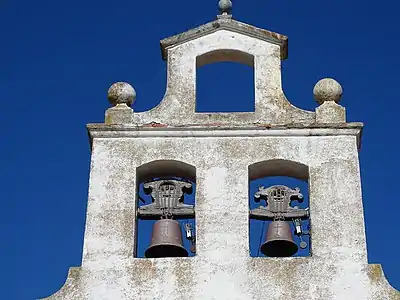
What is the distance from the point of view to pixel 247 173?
17.0 m

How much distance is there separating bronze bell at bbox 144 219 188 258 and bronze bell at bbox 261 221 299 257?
95 cm

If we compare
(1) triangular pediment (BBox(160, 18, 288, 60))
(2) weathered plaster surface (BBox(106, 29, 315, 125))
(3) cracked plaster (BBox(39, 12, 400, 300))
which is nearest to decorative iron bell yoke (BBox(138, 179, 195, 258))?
(3) cracked plaster (BBox(39, 12, 400, 300))

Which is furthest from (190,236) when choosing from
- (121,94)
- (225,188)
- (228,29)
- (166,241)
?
(228,29)

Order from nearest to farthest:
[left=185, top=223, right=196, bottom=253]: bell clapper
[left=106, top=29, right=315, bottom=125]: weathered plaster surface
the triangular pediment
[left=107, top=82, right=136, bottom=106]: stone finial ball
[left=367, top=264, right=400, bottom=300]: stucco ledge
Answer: [left=367, top=264, right=400, bottom=300]: stucco ledge → [left=185, top=223, right=196, bottom=253]: bell clapper → [left=106, top=29, right=315, bottom=125]: weathered plaster surface → [left=107, top=82, right=136, bottom=106]: stone finial ball → the triangular pediment

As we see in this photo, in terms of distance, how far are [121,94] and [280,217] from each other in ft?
8.08

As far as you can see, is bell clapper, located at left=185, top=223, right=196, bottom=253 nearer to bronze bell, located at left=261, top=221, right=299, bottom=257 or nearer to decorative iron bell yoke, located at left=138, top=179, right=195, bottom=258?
decorative iron bell yoke, located at left=138, top=179, right=195, bottom=258

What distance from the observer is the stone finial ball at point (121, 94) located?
17609 millimetres

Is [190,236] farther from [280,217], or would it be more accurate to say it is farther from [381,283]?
[381,283]

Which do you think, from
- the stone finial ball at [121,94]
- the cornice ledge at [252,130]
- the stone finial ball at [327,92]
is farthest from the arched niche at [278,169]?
the stone finial ball at [121,94]

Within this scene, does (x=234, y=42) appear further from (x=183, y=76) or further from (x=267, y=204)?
(x=267, y=204)

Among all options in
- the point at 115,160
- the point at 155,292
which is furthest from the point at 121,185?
the point at 155,292

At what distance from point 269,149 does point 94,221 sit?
2.21 m

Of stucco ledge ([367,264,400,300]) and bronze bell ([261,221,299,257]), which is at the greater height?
bronze bell ([261,221,299,257])

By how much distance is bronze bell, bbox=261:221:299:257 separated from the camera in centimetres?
1672
